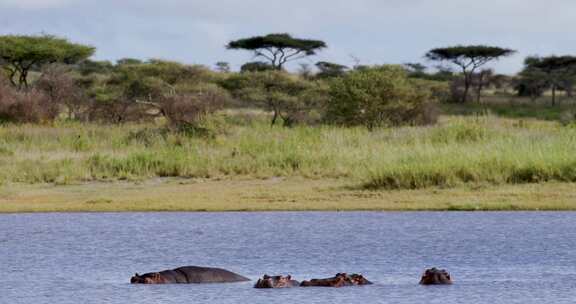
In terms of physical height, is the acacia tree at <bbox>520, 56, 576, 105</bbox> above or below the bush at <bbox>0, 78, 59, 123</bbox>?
above

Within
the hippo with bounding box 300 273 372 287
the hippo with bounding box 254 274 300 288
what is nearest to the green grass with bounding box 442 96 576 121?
the hippo with bounding box 300 273 372 287

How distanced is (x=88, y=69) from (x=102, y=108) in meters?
26.3

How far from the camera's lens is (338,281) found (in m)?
9.38

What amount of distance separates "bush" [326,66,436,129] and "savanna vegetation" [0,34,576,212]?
4cm

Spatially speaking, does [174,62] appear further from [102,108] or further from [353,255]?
[353,255]

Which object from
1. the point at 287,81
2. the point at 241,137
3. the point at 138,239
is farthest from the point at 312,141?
the point at 287,81

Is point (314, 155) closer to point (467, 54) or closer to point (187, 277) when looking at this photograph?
point (187, 277)

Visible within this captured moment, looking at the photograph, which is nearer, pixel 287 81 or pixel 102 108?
pixel 102 108

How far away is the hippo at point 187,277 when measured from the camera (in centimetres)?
961

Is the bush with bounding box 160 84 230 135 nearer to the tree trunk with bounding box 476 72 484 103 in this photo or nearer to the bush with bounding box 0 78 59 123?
the bush with bounding box 0 78 59 123

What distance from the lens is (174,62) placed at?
42.8 meters

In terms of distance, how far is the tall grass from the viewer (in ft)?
60.6

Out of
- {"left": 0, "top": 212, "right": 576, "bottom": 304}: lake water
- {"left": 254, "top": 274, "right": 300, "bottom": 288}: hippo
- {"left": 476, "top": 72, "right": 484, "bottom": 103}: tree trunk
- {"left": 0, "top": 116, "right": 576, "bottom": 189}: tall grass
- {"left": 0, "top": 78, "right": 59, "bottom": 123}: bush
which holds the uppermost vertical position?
{"left": 476, "top": 72, "right": 484, "bottom": 103}: tree trunk

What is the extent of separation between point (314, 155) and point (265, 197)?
358 cm
